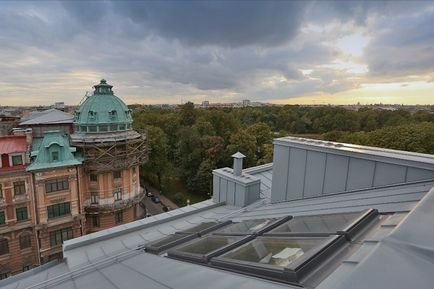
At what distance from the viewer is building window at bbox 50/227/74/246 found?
28712 millimetres

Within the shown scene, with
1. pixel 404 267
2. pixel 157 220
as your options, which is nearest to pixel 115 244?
pixel 157 220

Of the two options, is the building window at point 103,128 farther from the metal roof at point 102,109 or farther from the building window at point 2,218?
the building window at point 2,218

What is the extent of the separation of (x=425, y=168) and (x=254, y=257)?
5780 millimetres

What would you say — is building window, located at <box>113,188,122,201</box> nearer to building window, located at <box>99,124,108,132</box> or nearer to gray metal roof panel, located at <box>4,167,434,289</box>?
building window, located at <box>99,124,108,132</box>

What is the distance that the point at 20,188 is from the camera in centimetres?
2656

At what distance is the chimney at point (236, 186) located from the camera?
543 inches

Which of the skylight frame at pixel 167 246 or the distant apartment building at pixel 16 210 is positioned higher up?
the skylight frame at pixel 167 246

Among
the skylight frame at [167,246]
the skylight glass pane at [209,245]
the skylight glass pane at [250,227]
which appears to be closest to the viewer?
the skylight glass pane at [209,245]

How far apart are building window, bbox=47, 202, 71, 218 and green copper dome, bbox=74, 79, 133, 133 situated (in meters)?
8.99

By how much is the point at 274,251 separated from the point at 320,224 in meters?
1.79

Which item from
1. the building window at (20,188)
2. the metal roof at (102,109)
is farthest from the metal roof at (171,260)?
the metal roof at (102,109)

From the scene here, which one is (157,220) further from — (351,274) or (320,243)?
(351,274)

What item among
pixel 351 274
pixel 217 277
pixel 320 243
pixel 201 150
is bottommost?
pixel 201 150

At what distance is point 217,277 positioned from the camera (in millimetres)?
4484
